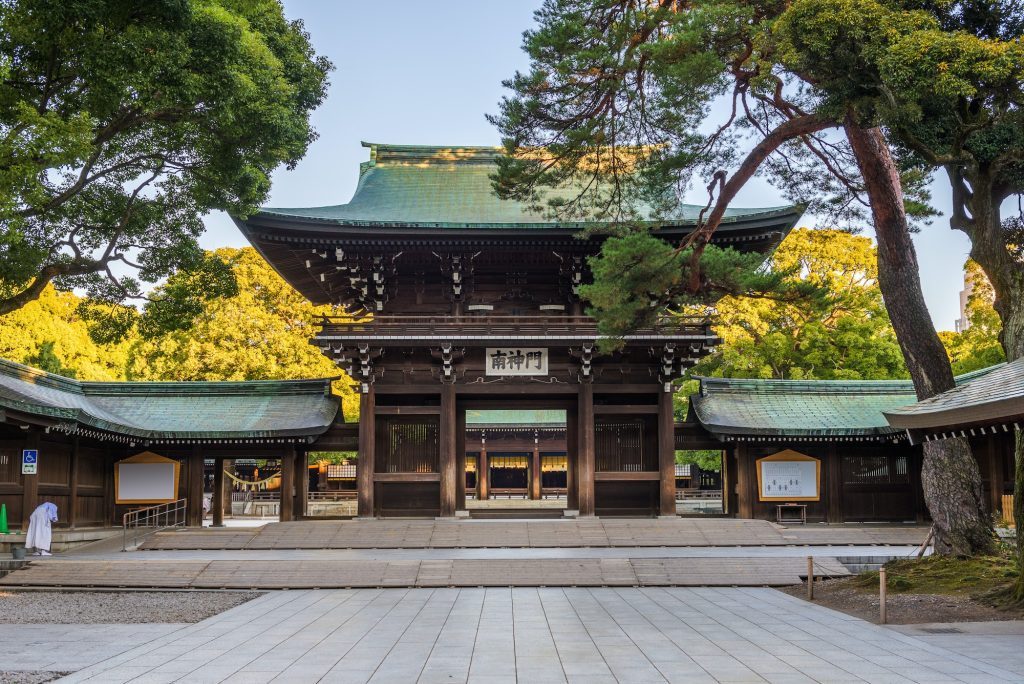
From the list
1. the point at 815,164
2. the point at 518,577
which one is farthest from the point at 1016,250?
the point at 518,577

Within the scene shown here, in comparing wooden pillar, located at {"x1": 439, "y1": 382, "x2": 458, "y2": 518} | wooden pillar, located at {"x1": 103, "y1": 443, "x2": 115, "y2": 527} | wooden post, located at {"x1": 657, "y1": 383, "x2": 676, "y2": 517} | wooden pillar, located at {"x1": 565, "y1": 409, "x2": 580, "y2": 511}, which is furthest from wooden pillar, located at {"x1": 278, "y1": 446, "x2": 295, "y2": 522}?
wooden post, located at {"x1": 657, "y1": 383, "x2": 676, "y2": 517}

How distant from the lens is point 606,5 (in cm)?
1466

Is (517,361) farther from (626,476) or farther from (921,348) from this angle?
(921,348)

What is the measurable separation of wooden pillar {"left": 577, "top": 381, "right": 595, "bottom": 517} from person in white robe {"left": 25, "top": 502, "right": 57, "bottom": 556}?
12.9 metres

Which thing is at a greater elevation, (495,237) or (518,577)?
(495,237)

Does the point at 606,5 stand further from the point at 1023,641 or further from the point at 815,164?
the point at 1023,641

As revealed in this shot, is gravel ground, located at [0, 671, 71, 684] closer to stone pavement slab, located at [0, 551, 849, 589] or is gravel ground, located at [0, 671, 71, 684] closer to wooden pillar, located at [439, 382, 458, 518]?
stone pavement slab, located at [0, 551, 849, 589]

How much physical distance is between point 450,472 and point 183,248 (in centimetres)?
884

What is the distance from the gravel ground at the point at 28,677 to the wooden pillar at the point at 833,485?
835 inches

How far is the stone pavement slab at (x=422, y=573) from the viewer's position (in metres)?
17.2

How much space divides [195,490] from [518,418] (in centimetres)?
1877

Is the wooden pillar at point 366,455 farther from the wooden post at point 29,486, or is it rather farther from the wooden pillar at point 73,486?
the wooden post at point 29,486

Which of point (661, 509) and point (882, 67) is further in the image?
Answer: point (661, 509)

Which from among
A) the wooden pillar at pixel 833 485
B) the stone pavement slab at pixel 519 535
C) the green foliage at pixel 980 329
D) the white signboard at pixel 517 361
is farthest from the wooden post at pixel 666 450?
the green foliage at pixel 980 329
